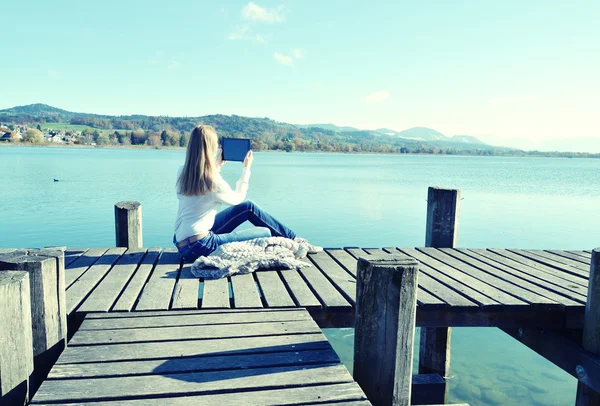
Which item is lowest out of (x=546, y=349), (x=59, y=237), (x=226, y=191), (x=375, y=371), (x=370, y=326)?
(x=59, y=237)

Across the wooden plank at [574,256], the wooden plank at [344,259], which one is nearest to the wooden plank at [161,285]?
the wooden plank at [344,259]

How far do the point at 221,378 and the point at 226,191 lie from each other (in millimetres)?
2343

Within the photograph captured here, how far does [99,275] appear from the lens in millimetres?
4418

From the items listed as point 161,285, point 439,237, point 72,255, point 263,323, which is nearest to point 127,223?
point 72,255

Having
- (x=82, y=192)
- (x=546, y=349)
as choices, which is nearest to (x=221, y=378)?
(x=546, y=349)

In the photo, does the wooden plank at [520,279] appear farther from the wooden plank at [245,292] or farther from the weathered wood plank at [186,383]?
the wooden plank at [245,292]

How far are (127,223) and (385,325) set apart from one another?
3.92m

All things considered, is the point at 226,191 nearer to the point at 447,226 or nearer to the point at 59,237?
the point at 447,226

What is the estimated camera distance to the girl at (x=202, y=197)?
4.56 m

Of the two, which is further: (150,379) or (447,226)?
(447,226)

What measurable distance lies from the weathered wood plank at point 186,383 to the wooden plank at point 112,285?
1070 millimetres

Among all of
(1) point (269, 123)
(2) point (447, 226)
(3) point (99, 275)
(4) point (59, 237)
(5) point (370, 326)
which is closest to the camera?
(5) point (370, 326)

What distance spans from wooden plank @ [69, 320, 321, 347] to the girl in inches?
61.4

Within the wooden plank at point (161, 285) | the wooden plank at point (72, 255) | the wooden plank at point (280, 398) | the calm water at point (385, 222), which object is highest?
the wooden plank at point (161, 285)
